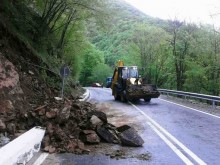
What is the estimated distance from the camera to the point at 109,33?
1668 inches

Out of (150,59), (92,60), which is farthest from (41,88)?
(92,60)

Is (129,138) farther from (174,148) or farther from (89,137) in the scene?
(174,148)

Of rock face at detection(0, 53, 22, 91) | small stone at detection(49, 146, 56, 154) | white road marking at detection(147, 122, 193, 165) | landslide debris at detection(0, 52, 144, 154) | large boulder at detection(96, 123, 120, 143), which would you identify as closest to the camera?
white road marking at detection(147, 122, 193, 165)

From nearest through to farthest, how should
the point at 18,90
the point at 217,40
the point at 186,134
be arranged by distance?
the point at 186,134, the point at 18,90, the point at 217,40

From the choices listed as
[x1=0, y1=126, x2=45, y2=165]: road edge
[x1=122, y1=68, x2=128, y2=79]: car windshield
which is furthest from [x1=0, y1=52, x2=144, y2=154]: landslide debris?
[x1=122, y1=68, x2=128, y2=79]: car windshield

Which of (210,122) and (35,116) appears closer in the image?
(35,116)

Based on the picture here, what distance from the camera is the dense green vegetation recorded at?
2344cm

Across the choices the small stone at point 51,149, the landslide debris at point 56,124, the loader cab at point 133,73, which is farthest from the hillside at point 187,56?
the small stone at point 51,149

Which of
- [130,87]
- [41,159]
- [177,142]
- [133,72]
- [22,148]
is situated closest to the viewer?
[22,148]

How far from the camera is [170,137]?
36.5 feet

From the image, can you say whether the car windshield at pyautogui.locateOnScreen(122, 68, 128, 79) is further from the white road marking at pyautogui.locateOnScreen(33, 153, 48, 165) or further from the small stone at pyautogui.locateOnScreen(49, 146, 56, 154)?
the white road marking at pyautogui.locateOnScreen(33, 153, 48, 165)

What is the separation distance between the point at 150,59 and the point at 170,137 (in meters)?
48.9

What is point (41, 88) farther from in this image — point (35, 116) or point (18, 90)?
point (35, 116)

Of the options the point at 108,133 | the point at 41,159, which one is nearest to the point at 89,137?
the point at 108,133
